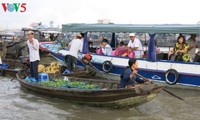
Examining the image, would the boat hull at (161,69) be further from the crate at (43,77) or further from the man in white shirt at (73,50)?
the crate at (43,77)

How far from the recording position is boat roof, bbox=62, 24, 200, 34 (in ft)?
38.7

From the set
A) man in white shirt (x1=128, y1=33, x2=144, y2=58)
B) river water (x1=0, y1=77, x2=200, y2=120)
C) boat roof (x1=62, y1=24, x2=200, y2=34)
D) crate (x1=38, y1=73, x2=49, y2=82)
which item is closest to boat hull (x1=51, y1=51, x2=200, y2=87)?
man in white shirt (x1=128, y1=33, x2=144, y2=58)

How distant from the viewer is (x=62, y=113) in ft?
30.5

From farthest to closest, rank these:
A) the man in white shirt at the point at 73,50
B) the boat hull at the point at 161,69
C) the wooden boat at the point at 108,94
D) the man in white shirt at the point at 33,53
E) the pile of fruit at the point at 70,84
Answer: the man in white shirt at the point at 73,50
the boat hull at the point at 161,69
the man in white shirt at the point at 33,53
the pile of fruit at the point at 70,84
the wooden boat at the point at 108,94

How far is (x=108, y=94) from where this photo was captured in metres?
8.82

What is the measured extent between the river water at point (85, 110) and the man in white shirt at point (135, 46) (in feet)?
7.93

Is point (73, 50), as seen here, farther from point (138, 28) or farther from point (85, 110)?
point (85, 110)

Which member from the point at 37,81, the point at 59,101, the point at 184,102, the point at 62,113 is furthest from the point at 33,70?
the point at 184,102

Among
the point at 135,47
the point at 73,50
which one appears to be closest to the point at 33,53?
the point at 73,50

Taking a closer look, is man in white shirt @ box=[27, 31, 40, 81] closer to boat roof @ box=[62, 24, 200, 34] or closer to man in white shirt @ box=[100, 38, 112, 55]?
boat roof @ box=[62, 24, 200, 34]

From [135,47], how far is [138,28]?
0.74 meters

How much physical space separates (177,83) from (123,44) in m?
3.14

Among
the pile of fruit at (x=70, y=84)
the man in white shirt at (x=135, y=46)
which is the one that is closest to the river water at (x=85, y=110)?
the pile of fruit at (x=70, y=84)

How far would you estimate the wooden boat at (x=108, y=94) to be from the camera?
8.46m
